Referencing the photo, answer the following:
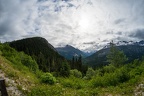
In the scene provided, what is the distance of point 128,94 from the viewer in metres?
16.2

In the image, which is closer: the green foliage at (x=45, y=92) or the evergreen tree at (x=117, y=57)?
the green foliage at (x=45, y=92)

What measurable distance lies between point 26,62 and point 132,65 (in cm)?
1342

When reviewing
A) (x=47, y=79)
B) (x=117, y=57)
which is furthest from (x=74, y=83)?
(x=117, y=57)

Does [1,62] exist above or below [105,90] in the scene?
above

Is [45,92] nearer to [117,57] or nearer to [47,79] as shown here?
[47,79]

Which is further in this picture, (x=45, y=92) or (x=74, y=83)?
(x=74, y=83)

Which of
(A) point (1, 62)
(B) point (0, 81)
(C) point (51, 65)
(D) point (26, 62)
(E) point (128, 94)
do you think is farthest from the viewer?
(C) point (51, 65)

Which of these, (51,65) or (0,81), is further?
(51,65)

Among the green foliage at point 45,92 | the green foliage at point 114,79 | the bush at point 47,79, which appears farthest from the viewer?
the bush at point 47,79

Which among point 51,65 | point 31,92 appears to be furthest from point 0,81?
point 51,65

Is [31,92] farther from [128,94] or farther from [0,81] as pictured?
[128,94]


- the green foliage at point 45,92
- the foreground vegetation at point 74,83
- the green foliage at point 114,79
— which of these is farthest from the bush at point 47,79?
the green foliage at point 114,79

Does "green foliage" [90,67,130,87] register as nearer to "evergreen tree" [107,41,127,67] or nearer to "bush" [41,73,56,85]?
"bush" [41,73,56,85]

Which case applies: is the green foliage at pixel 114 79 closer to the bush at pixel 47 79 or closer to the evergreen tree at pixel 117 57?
the bush at pixel 47 79
